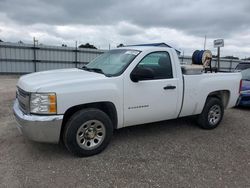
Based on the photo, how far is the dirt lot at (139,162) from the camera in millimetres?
2953

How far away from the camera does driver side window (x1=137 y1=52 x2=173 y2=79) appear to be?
4.13m

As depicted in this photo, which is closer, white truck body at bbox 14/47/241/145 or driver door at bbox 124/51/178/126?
white truck body at bbox 14/47/241/145

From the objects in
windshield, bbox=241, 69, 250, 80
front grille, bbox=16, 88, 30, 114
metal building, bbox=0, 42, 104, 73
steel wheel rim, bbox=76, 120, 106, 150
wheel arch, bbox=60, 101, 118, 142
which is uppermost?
metal building, bbox=0, 42, 104, 73

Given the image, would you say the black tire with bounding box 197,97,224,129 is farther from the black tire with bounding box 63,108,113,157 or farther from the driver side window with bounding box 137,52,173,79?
the black tire with bounding box 63,108,113,157

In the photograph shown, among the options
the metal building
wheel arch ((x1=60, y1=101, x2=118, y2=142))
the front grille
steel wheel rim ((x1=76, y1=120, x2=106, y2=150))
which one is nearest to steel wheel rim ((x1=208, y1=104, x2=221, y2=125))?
wheel arch ((x1=60, y1=101, x2=118, y2=142))

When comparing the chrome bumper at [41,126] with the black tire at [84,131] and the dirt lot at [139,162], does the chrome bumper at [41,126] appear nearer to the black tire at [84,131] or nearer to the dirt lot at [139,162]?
the black tire at [84,131]

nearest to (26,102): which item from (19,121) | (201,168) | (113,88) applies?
(19,121)

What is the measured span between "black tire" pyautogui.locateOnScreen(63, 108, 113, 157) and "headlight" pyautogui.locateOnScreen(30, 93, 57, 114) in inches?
14.5

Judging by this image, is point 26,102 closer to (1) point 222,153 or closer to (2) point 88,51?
(1) point 222,153

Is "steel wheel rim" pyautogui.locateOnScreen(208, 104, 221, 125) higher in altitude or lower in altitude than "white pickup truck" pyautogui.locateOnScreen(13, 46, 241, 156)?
lower

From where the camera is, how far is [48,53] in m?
16.9

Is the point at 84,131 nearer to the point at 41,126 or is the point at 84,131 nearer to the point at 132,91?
the point at 41,126

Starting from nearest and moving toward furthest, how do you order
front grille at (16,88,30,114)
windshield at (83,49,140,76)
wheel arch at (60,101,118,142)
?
front grille at (16,88,30,114)
wheel arch at (60,101,118,142)
windshield at (83,49,140,76)

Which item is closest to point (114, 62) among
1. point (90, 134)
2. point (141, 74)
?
point (141, 74)
